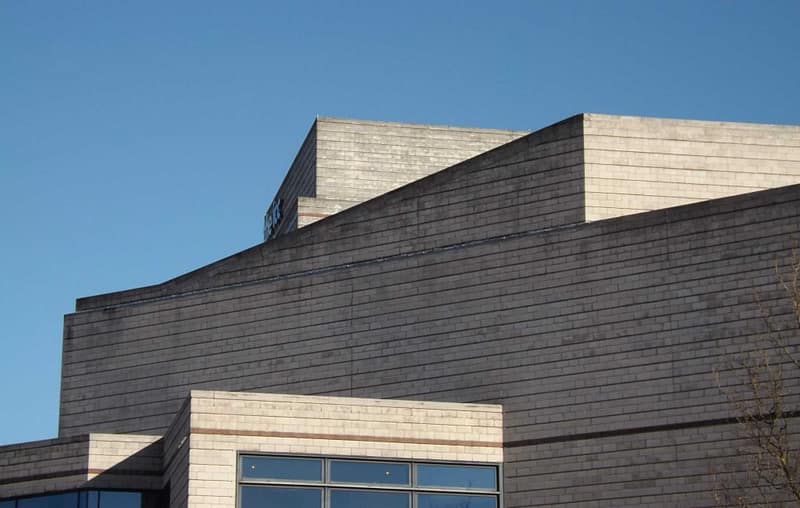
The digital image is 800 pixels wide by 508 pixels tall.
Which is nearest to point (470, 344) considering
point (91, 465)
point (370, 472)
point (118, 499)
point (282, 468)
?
point (370, 472)

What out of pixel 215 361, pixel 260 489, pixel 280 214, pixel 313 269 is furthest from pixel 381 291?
pixel 280 214

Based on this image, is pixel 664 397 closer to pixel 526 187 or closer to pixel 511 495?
pixel 511 495

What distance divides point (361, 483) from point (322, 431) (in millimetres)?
1411

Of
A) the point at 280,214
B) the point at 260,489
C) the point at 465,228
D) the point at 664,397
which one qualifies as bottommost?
the point at 260,489

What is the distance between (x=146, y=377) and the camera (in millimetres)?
43094

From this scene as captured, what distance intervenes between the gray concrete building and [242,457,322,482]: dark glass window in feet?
0.14

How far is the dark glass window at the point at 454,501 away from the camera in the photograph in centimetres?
3519

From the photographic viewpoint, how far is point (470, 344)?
3812 centimetres

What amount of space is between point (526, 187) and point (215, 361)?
371 inches

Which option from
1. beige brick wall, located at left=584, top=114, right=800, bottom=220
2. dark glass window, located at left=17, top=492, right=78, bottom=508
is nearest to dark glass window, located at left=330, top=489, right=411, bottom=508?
dark glass window, located at left=17, top=492, right=78, bottom=508

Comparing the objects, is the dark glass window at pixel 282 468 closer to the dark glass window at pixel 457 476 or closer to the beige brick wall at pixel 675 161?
the dark glass window at pixel 457 476

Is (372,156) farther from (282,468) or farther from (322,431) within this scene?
(282,468)

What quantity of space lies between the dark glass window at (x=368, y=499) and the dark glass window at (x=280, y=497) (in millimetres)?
411

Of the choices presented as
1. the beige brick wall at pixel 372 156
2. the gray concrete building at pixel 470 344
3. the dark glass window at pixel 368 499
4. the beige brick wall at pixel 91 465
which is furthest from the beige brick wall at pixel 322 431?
the beige brick wall at pixel 372 156
